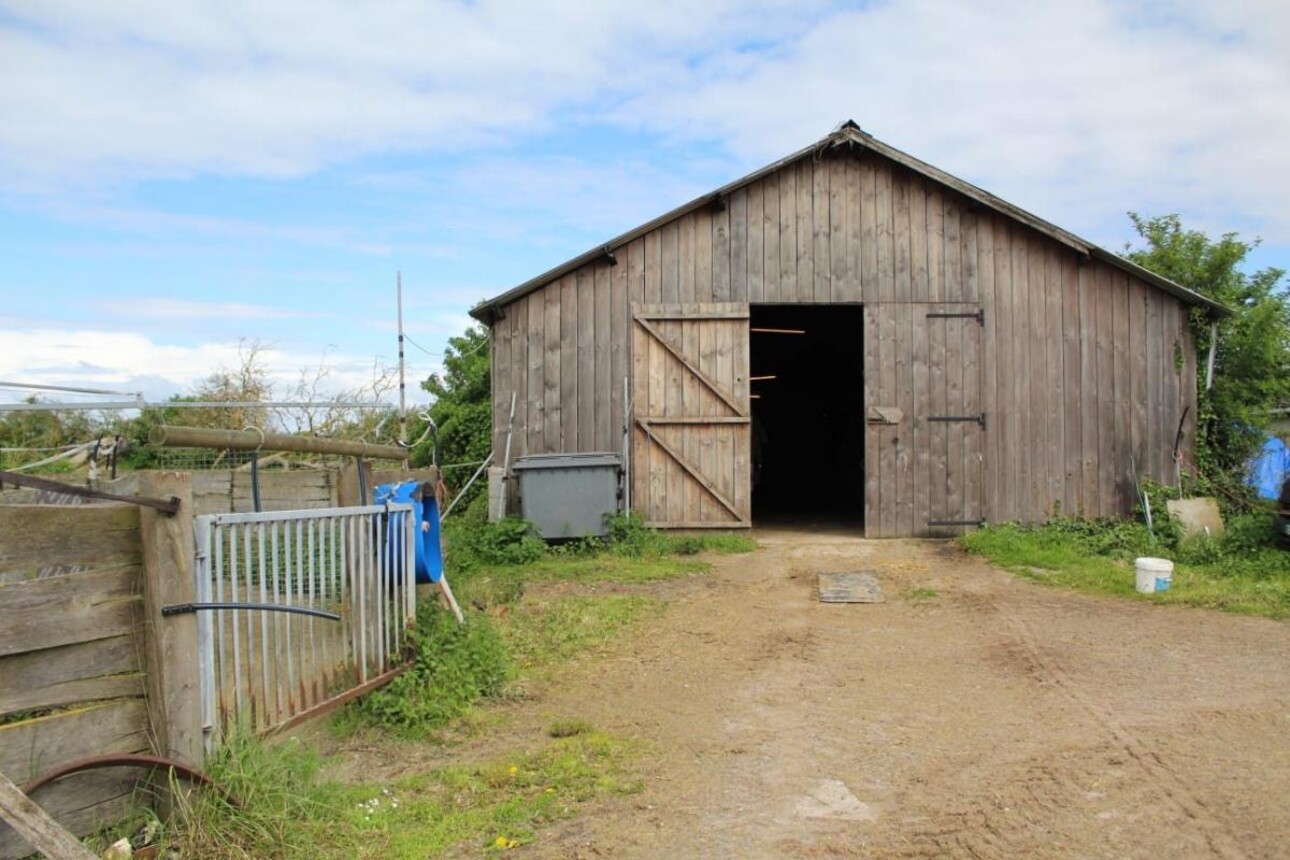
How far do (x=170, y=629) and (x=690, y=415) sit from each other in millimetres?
8240

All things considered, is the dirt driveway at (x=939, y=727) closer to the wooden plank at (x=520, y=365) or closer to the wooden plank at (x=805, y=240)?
the wooden plank at (x=520, y=365)

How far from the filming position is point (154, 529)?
3.57 m

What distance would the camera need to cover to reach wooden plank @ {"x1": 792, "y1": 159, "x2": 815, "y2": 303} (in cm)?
1138

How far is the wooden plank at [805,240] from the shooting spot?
1138cm

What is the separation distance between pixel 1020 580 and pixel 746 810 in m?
6.03

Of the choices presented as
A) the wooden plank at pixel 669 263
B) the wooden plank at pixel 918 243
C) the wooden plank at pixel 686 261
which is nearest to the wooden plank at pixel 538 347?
the wooden plank at pixel 669 263

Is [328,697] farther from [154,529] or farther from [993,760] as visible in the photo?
[993,760]

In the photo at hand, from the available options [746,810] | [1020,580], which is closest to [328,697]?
[746,810]

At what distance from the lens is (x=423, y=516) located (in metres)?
6.24

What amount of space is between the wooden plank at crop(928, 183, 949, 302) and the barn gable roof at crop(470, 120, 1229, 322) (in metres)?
0.21

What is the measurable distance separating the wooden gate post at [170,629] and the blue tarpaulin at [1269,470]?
11.2m

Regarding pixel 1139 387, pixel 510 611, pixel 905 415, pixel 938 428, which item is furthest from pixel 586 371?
pixel 1139 387

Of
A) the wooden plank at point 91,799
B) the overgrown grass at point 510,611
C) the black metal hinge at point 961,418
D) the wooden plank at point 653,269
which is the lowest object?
the overgrown grass at point 510,611

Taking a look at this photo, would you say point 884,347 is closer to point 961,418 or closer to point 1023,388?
point 961,418
